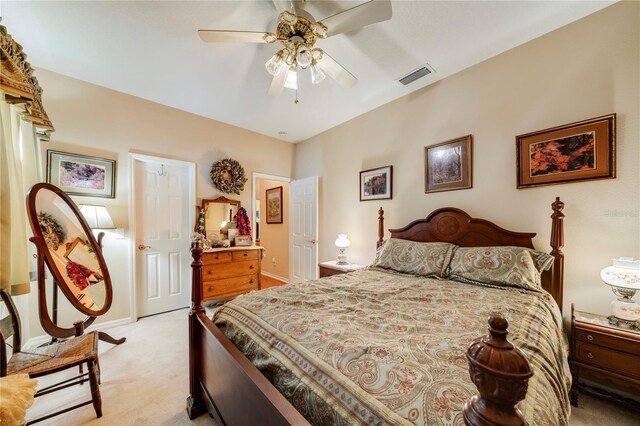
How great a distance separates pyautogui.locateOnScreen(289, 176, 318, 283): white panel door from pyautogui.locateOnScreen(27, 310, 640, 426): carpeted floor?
2181mm

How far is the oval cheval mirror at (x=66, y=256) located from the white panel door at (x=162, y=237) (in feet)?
3.03

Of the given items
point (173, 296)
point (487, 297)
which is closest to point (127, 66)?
point (173, 296)

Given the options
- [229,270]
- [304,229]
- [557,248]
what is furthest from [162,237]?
[557,248]

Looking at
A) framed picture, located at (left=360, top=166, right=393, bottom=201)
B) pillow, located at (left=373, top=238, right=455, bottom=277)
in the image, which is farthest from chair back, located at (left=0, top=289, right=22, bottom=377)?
framed picture, located at (left=360, top=166, right=393, bottom=201)

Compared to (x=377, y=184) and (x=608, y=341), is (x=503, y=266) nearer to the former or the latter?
(x=608, y=341)

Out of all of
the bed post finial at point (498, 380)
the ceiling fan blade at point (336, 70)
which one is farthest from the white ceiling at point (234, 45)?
the bed post finial at point (498, 380)

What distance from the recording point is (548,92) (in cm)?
207

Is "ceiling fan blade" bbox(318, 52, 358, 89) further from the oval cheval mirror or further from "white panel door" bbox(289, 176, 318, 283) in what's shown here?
the oval cheval mirror

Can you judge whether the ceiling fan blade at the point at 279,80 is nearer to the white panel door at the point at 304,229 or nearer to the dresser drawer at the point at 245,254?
the white panel door at the point at 304,229

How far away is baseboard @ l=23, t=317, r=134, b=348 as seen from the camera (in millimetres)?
2401

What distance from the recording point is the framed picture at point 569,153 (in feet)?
5.92

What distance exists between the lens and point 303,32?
5.65 ft

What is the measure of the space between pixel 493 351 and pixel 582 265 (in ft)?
7.66

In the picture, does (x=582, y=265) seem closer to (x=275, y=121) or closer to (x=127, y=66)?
(x=275, y=121)
